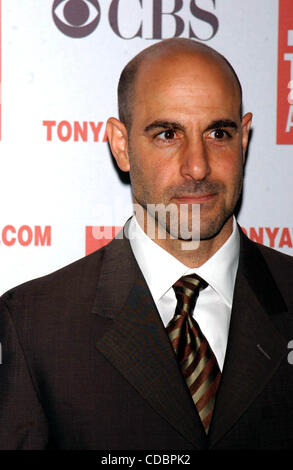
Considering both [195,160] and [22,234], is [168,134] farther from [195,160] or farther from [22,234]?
[22,234]

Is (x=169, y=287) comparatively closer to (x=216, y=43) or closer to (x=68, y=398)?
(x=68, y=398)

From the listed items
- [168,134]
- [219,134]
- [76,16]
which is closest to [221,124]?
[219,134]

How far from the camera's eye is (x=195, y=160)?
1704mm

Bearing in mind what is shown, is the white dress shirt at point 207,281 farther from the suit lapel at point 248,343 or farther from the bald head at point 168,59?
the bald head at point 168,59

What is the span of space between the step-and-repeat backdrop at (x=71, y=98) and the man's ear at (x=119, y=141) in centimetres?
35

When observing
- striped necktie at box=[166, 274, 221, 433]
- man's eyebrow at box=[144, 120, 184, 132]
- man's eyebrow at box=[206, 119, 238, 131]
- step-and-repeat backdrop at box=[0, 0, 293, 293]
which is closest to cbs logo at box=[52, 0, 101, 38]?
step-and-repeat backdrop at box=[0, 0, 293, 293]

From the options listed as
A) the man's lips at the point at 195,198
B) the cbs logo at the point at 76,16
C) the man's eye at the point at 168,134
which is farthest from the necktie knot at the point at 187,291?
the cbs logo at the point at 76,16

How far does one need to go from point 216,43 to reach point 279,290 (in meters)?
1.17

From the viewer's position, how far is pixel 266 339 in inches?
69.1

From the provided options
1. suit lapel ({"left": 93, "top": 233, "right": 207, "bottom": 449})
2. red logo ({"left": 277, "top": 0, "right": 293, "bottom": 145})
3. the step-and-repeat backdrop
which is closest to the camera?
suit lapel ({"left": 93, "top": 233, "right": 207, "bottom": 449})

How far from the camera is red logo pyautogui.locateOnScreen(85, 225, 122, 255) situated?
7.79ft

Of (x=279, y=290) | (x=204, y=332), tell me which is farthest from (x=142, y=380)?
(x=279, y=290)

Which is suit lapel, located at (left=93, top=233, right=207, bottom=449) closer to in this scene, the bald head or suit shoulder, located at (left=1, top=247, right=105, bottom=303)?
suit shoulder, located at (left=1, top=247, right=105, bottom=303)

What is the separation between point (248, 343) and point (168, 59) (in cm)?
98
